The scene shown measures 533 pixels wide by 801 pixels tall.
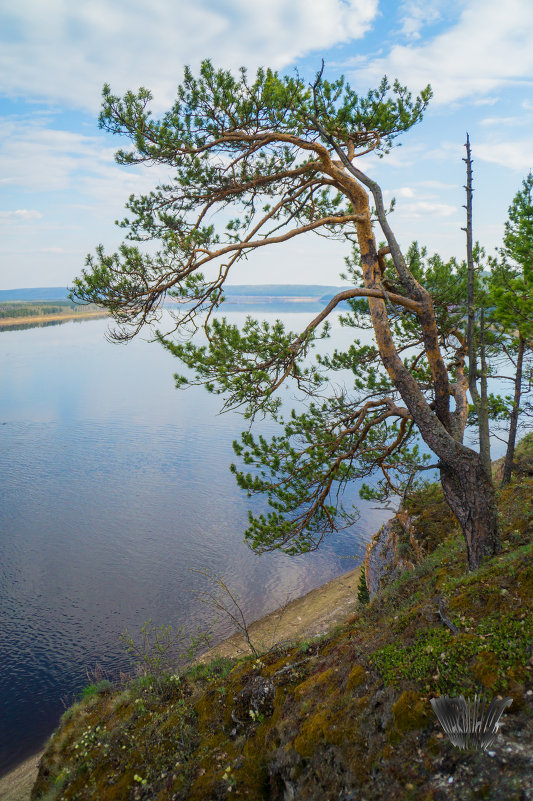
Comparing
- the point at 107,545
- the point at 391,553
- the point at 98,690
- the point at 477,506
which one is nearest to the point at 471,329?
the point at 477,506

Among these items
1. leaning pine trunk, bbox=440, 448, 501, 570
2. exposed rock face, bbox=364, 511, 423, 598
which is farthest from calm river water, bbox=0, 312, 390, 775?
leaning pine trunk, bbox=440, 448, 501, 570

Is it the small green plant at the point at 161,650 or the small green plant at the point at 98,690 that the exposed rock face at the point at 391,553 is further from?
the small green plant at the point at 98,690

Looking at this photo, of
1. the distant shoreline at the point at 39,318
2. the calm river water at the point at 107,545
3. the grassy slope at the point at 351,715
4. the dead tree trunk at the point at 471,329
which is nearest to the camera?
the grassy slope at the point at 351,715

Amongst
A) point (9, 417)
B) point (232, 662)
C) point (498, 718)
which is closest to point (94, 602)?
point (232, 662)

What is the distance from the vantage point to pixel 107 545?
2225 centimetres

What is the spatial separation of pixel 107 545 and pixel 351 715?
1966cm

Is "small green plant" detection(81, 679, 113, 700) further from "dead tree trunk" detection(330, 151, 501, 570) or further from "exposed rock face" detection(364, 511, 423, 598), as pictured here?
"dead tree trunk" detection(330, 151, 501, 570)

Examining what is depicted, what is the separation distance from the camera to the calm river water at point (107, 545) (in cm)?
1555

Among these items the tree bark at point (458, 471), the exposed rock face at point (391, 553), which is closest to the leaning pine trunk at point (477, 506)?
the tree bark at point (458, 471)

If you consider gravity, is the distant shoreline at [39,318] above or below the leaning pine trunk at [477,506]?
above

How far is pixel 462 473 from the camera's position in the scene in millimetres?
7055

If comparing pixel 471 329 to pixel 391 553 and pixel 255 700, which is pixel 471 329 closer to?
pixel 391 553

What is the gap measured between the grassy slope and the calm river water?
7.44 metres

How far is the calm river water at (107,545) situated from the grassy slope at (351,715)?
7.44m
